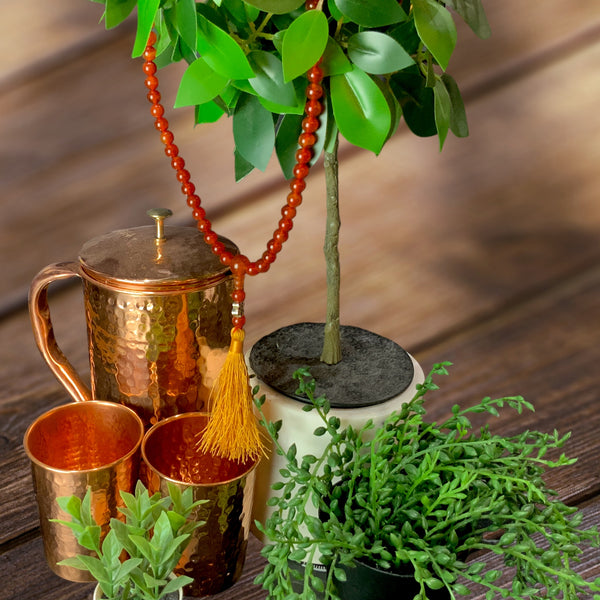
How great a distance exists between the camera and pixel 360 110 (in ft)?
1.85

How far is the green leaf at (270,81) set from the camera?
0.55m

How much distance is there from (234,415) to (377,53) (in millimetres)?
255

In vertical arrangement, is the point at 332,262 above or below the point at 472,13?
below

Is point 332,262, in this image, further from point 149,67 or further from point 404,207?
point 404,207

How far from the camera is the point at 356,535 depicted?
1.70 feet

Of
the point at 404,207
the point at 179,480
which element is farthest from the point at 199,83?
the point at 404,207

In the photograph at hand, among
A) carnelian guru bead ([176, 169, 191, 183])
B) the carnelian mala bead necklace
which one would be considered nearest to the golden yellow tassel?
the carnelian mala bead necklace

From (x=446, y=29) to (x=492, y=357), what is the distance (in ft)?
1.47

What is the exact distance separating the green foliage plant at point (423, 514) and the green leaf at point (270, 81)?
7.5 inches

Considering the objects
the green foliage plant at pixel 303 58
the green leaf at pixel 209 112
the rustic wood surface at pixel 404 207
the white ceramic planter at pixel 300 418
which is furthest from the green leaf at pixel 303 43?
the rustic wood surface at pixel 404 207

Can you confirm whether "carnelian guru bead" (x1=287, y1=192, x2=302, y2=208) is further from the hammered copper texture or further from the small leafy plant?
the small leafy plant

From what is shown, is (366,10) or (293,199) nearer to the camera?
(366,10)

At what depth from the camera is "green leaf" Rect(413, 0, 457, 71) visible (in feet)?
1.77

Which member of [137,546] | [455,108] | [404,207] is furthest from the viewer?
[404,207]
